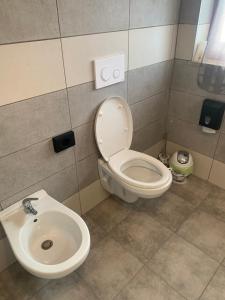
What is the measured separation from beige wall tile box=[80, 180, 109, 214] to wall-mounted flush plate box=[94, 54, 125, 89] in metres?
0.77

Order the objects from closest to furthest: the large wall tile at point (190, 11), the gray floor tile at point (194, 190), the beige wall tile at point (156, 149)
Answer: the large wall tile at point (190, 11)
the gray floor tile at point (194, 190)
the beige wall tile at point (156, 149)

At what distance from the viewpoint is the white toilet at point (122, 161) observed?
4.91 ft

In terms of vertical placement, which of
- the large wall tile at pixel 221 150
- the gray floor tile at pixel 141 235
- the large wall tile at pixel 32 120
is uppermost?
the large wall tile at pixel 32 120

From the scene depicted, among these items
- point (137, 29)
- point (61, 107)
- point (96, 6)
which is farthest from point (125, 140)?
point (96, 6)

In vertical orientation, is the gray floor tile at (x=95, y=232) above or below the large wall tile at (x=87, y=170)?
below

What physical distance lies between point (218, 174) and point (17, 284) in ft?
5.73

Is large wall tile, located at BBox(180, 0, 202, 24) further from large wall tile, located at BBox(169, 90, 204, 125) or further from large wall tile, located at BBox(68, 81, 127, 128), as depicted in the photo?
large wall tile, located at BBox(68, 81, 127, 128)

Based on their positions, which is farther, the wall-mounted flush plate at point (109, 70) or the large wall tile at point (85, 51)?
the wall-mounted flush plate at point (109, 70)

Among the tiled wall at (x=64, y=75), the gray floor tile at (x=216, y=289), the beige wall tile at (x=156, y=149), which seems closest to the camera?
the tiled wall at (x=64, y=75)

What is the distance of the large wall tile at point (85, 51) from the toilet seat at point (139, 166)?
614mm

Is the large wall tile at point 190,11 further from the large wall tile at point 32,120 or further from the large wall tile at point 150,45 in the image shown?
the large wall tile at point 32,120

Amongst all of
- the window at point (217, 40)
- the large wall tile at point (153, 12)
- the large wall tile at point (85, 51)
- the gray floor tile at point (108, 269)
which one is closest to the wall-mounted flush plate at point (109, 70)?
the large wall tile at point (85, 51)

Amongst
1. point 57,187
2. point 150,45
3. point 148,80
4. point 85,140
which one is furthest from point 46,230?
point 150,45

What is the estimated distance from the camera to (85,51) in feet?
4.17
